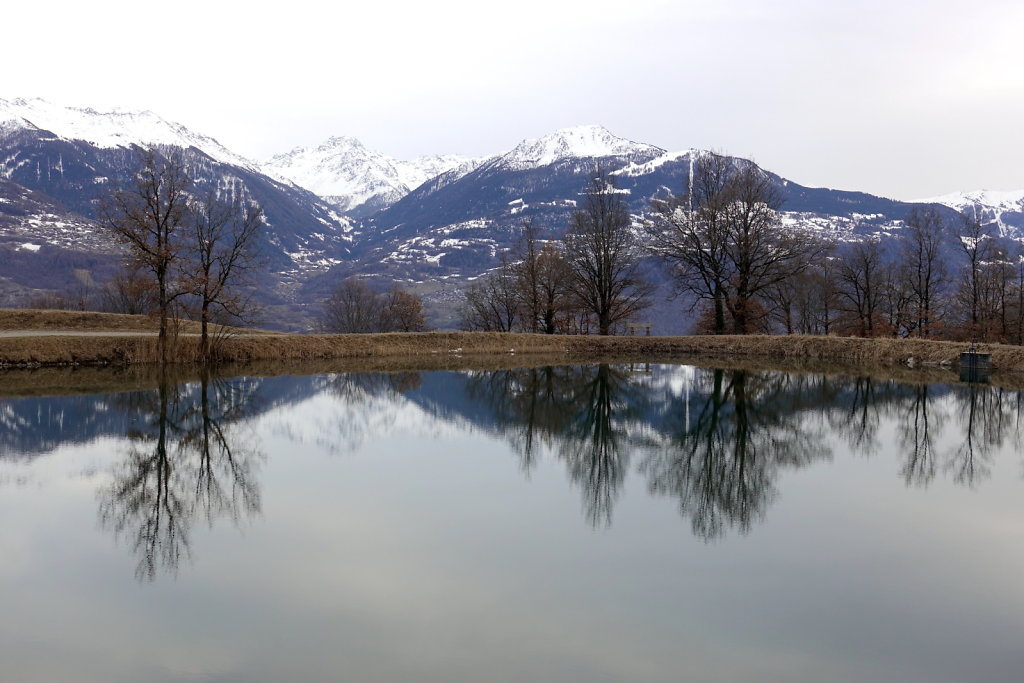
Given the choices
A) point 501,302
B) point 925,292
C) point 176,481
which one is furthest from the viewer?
point 501,302

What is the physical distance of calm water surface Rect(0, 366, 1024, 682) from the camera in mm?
5656

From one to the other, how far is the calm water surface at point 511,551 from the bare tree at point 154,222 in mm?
16116

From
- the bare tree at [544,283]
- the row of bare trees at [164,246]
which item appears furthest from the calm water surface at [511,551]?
the bare tree at [544,283]

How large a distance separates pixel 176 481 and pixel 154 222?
2429 cm

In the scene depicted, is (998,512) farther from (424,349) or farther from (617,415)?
(424,349)

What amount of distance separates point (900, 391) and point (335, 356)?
81.6 ft

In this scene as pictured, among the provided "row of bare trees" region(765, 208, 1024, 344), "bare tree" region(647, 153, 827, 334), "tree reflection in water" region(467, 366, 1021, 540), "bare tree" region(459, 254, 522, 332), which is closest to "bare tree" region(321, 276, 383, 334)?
"bare tree" region(459, 254, 522, 332)

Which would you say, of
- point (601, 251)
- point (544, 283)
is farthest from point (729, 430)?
point (544, 283)

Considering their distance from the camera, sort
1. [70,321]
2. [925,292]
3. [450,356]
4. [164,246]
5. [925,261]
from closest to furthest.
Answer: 1. [164,246]
2. [70,321]
3. [450,356]
4. [925,292]
5. [925,261]

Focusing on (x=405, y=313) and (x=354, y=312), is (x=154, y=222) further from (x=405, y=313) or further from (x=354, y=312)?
(x=354, y=312)

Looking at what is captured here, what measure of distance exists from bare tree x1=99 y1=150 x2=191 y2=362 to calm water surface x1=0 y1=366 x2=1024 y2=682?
52.9 ft

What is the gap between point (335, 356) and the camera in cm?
3822

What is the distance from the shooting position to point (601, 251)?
4881 cm

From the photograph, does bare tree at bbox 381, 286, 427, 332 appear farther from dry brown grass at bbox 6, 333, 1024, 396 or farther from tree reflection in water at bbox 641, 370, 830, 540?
tree reflection in water at bbox 641, 370, 830, 540
